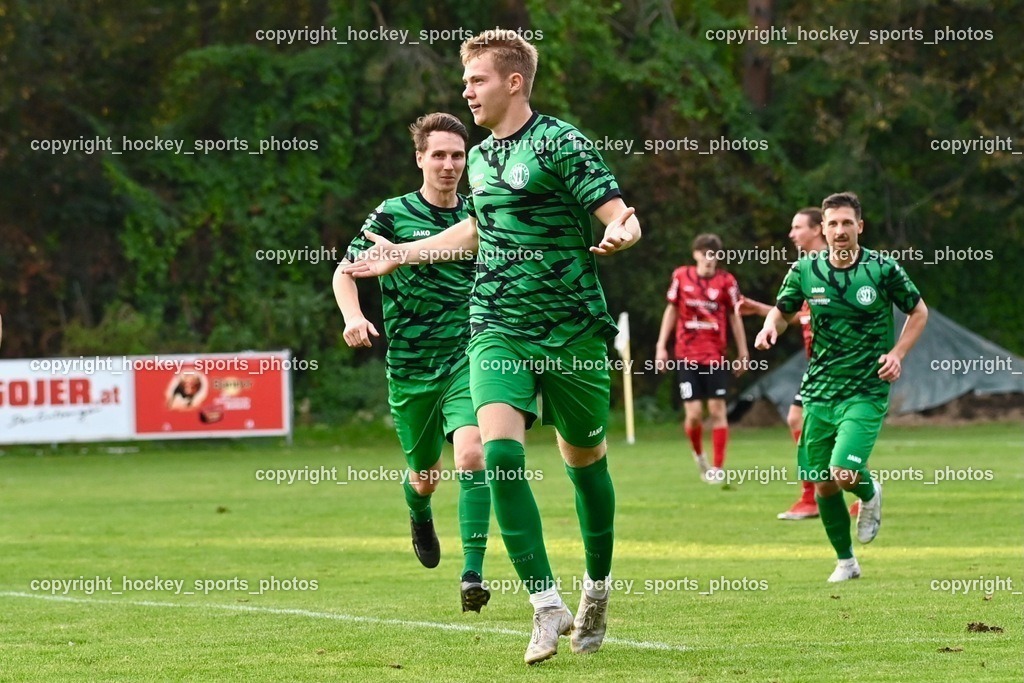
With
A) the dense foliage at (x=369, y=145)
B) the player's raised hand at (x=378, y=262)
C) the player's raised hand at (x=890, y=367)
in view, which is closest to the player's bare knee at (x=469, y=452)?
the player's raised hand at (x=378, y=262)

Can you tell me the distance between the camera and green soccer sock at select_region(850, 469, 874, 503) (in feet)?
31.3

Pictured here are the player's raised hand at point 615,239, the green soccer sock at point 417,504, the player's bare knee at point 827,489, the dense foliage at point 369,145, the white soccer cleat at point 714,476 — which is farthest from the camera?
the dense foliage at point 369,145

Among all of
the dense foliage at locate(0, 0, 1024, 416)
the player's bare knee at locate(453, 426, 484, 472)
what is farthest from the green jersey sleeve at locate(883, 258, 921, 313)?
the dense foliage at locate(0, 0, 1024, 416)

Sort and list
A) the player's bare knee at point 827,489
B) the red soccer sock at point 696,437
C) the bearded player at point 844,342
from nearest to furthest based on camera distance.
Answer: the bearded player at point 844,342 → the player's bare knee at point 827,489 → the red soccer sock at point 696,437

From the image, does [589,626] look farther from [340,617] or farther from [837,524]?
[837,524]

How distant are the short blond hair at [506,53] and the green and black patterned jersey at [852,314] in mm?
3503

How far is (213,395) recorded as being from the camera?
23.5 metres

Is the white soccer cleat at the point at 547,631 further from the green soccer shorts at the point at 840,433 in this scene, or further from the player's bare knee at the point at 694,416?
the player's bare knee at the point at 694,416

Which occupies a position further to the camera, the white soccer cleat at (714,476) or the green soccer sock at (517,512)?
the white soccer cleat at (714,476)

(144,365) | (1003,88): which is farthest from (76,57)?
(1003,88)

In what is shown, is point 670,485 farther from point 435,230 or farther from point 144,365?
point 144,365

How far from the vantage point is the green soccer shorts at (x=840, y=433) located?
8914 mm

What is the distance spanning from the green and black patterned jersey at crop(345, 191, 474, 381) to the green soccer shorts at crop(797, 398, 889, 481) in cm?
222

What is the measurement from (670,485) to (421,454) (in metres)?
7.73
